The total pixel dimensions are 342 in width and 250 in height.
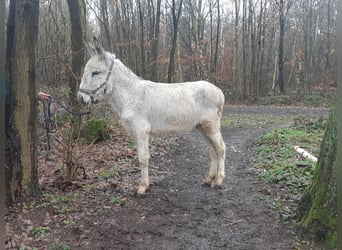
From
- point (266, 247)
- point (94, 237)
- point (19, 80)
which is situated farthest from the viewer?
point (19, 80)

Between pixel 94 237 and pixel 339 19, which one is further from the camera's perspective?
pixel 94 237

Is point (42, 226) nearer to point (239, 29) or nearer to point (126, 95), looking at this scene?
point (126, 95)

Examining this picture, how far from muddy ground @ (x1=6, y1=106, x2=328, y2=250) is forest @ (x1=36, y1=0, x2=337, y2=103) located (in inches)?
652

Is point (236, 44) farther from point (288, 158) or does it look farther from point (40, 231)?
point (40, 231)

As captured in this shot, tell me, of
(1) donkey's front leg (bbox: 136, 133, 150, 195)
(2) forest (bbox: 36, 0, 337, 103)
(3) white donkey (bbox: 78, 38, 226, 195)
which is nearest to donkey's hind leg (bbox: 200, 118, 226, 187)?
(3) white donkey (bbox: 78, 38, 226, 195)

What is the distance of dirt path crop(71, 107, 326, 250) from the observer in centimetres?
379

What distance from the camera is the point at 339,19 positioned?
2.32ft

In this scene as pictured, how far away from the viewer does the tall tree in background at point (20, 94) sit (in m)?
4.27

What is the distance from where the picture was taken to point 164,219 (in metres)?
4.46

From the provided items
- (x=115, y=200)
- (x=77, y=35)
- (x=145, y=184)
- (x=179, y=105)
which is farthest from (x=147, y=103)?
(x=77, y=35)

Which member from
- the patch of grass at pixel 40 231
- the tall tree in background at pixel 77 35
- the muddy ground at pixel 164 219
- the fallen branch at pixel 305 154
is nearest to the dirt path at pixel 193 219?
the muddy ground at pixel 164 219

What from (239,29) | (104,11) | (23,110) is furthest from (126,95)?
(239,29)

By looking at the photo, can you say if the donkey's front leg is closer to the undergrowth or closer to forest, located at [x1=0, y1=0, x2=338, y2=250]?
forest, located at [x1=0, y1=0, x2=338, y2=250]

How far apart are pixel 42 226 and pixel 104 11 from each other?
19.8 meters
